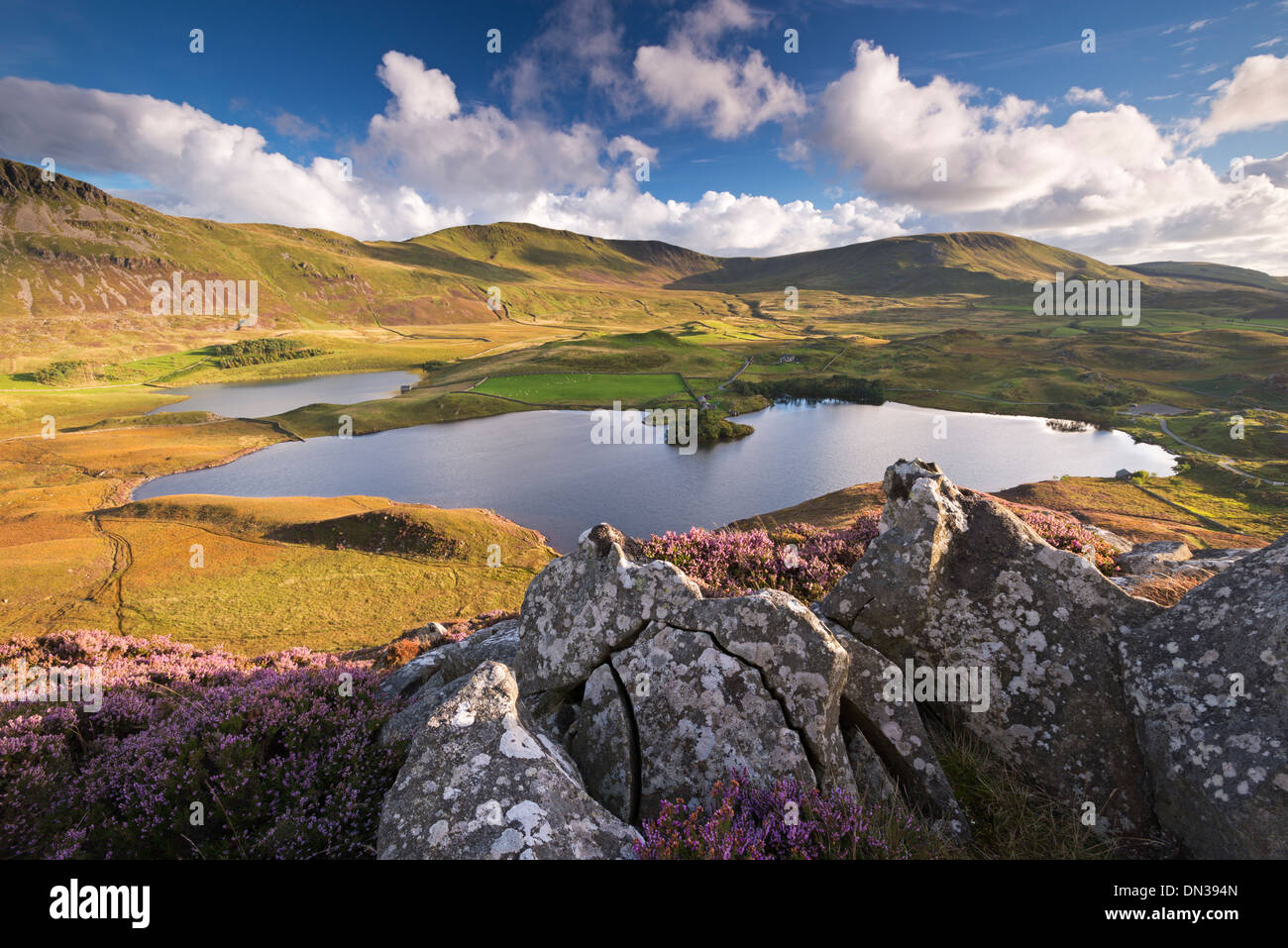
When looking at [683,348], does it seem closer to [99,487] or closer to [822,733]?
[99,487]

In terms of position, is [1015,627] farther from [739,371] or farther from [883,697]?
[739,371]

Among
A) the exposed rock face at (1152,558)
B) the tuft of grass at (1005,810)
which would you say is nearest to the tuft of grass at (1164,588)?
the exposed rock face at (1152,558)

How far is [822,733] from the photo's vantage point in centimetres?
681

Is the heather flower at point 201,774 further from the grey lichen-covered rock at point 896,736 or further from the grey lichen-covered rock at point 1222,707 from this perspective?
the grey lichen-covered rock at point 1222,707

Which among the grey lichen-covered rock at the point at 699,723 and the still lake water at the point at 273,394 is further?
the still lake water at the point at 273,394

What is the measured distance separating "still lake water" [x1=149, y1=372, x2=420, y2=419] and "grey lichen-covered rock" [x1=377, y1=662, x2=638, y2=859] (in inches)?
6061

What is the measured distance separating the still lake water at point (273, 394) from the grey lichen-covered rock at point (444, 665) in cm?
14759

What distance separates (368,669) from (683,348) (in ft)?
609

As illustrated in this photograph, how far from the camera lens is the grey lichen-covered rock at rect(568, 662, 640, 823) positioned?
7039 millimetres

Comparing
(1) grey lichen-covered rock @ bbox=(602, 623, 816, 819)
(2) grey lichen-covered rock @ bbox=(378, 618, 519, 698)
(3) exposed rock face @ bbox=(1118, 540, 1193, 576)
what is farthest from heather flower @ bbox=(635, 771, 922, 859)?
(3) exposed rock face @ bbox=(1118, 540, 1193, 576)

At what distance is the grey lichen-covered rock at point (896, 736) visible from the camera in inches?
276
